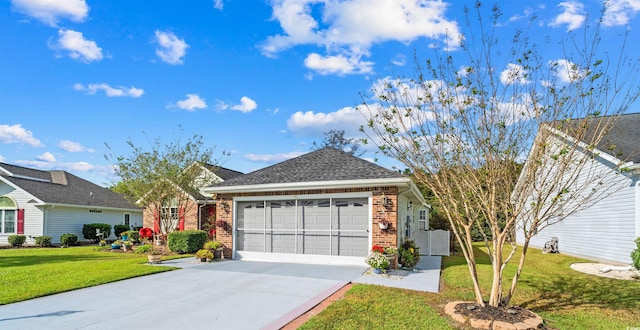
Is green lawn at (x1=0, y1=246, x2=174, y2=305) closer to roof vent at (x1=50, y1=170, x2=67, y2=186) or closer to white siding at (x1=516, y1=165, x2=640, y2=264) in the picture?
white siding at (x1=516, y1=165, x2=640, y2=264)

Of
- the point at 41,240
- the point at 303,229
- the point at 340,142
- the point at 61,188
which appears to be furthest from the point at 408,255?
the point at 340,142

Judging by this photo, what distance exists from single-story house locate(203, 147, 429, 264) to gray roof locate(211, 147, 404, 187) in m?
0.03

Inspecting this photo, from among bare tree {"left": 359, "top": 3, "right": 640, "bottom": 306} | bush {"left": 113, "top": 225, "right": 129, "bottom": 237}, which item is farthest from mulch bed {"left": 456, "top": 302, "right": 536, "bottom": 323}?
bush {"left": 113, "top": 225, "right": 129, "bottom": 237}

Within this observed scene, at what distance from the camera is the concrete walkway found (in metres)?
5.82

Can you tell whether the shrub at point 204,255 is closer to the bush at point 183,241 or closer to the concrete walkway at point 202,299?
→ the concrete walkway at point 202,299

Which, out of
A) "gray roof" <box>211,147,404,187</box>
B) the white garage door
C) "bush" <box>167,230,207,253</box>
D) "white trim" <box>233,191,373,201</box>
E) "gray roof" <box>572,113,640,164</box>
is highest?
"gray roof" <box>572,113,640,164</box>

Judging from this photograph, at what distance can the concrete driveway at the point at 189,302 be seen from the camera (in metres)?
5.78

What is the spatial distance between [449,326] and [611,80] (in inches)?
194

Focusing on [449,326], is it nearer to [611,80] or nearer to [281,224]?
[611,80]

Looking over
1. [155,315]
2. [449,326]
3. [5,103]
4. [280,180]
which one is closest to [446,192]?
[449,326]

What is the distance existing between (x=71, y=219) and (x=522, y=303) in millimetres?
26044

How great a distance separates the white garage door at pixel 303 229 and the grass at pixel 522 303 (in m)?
2.74

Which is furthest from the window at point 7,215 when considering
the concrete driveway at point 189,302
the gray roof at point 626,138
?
the gray roof at point 626,138

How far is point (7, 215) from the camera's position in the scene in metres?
22.7
